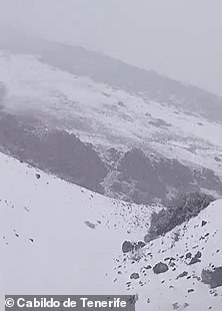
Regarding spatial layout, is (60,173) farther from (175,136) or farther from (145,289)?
(145,289)

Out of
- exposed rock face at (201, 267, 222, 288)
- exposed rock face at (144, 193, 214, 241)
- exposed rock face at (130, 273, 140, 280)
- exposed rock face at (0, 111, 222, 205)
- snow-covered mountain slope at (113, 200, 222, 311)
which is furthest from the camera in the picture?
exposed rock face at (0, 111, 222, 205)

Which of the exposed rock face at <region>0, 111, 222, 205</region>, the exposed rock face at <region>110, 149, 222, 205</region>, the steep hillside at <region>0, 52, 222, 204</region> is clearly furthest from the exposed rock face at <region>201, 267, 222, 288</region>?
the exposed rock face at <region>110, 149, 222, 205</region>

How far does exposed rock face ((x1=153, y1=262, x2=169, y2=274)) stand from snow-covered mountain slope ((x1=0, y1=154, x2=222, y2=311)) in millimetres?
41

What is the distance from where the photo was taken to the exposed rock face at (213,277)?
16484 millimetres

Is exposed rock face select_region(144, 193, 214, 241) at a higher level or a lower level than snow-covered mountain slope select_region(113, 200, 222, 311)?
higher

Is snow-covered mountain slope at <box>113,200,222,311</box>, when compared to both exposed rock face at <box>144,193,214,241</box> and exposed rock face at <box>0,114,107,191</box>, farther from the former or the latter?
exposed rock face at <box>0,114,107,191</box>

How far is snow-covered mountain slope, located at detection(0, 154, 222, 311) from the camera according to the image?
17.1 m

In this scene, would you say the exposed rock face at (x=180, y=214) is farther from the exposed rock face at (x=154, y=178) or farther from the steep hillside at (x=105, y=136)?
the exposed rock face at (x=154, y=178)

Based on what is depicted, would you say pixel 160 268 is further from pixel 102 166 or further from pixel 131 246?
pixel 102 166

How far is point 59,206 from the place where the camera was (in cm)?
2683

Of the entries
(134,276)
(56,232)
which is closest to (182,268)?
(134,276)

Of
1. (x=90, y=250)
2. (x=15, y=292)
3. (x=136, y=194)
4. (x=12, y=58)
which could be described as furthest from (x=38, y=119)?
(x=15, y=292)

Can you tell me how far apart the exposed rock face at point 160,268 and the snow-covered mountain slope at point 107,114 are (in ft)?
121

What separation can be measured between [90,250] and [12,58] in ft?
238
